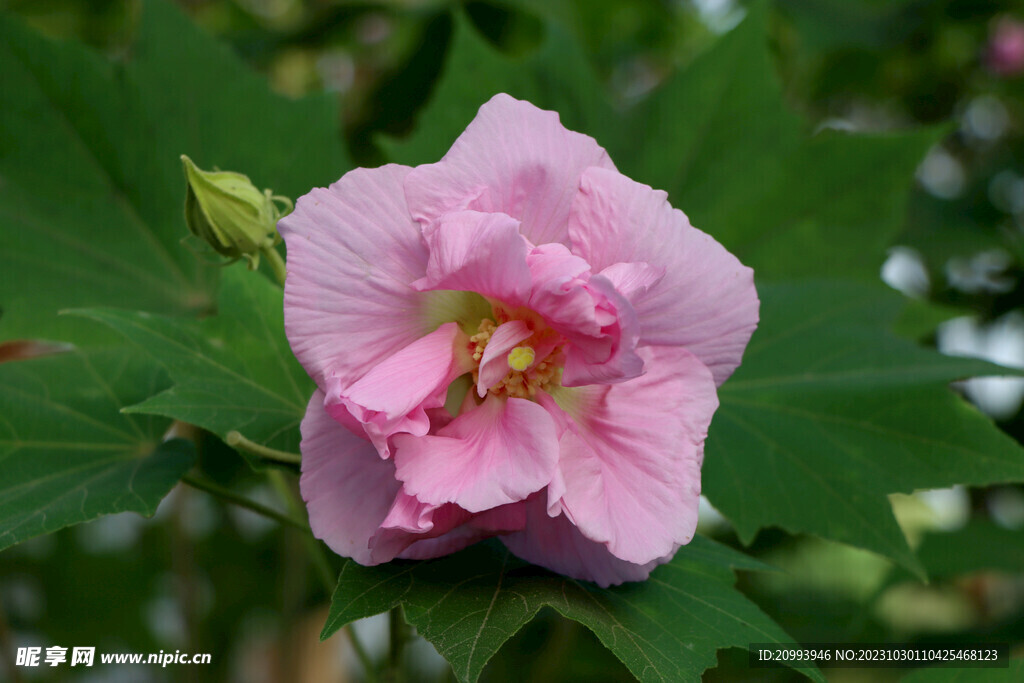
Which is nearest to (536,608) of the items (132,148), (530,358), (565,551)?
(565,551)

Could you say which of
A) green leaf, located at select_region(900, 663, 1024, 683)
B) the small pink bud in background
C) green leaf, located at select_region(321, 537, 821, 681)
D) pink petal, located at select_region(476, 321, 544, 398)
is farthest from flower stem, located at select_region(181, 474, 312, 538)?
the small pink bud in background

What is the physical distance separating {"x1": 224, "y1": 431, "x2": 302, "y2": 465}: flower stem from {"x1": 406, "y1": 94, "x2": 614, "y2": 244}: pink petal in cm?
18

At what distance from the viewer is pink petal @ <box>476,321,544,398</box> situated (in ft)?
1.55

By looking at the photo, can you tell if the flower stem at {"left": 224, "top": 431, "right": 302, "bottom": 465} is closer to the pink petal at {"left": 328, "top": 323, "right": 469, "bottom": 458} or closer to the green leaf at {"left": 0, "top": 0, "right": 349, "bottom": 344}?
the pink petal at {"left": 328, "top": 323, "right": 469, "bottom": 458}

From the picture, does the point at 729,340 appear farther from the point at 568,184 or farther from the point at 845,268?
the point at 845,268

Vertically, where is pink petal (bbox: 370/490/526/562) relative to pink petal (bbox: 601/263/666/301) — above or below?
below

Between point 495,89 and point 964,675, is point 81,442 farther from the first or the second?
point 964,675

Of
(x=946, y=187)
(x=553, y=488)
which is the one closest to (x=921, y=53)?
(x=946, y=187)

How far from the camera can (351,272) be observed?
48cm

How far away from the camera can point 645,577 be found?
1.79ft

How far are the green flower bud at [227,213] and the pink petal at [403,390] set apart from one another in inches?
6.5

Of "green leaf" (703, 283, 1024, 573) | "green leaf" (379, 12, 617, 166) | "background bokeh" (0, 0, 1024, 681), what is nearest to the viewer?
"green leaf" (703, 283, 1024, 573)

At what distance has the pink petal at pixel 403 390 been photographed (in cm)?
45

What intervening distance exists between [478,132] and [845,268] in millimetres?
631
